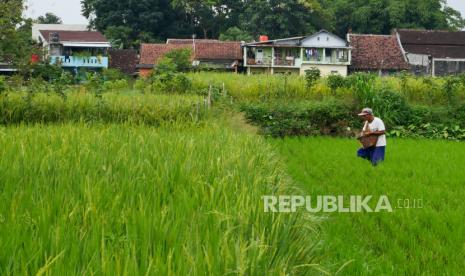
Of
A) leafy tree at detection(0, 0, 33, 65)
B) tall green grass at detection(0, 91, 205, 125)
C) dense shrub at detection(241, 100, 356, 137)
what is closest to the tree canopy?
dense shrub at detection(241, 100, 356, 137)

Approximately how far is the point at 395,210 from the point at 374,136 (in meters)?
3.01

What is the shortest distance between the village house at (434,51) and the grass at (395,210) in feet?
85.0

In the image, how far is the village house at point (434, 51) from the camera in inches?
1388

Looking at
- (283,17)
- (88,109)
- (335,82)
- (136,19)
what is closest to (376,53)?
(283,17)

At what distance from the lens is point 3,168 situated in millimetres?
3416

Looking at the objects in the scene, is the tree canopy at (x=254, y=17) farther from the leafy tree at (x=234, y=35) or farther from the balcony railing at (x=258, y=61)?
the balcony railing at (x=258, y=61)

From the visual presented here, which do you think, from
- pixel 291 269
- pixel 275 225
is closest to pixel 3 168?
pixel 275 225

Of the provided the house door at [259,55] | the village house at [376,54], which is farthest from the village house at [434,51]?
A: the house door at [259,55]

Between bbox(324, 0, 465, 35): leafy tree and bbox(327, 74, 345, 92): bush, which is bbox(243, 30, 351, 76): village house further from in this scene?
bbox(327, 74, 345, 92): bush

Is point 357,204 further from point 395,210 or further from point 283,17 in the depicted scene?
point 283,17

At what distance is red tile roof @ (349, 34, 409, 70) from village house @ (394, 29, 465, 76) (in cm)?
70

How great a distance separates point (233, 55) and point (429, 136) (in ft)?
79.7

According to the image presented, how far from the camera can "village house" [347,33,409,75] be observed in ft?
116

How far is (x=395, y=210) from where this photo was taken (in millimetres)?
5133
